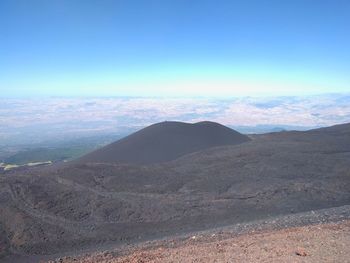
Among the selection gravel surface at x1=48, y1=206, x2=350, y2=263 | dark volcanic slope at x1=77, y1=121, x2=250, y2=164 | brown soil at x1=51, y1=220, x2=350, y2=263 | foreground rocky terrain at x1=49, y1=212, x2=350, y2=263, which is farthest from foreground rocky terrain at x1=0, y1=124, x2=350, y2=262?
dark volcanic slope at x1=77, y1=121, x2=250, y2=164

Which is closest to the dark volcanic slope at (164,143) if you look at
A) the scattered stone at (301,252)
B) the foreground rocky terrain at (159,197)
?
the foreground rocky terrain at (159,197)

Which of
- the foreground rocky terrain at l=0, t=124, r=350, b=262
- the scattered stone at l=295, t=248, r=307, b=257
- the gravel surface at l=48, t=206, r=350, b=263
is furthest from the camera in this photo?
the foreground rocky terrain at l=0, t=124, r=350, b=262

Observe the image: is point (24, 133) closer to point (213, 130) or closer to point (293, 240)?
point (213, 130)

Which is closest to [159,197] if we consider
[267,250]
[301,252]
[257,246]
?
[257,246]

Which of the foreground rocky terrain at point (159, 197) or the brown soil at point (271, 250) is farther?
the foreground rocky terrain at point (159, 197)

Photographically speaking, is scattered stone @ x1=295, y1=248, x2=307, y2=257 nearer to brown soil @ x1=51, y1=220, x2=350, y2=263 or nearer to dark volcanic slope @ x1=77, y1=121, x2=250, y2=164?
brown soil @ x1=51, y1=220, x2=350, y2=263

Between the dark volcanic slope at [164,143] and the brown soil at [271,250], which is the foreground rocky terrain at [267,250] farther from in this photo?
the dark volcanic slope at [164,143]

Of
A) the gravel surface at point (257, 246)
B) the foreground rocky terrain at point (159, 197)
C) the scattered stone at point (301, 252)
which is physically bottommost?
the foreground rocky terrain at point (159, 197)
